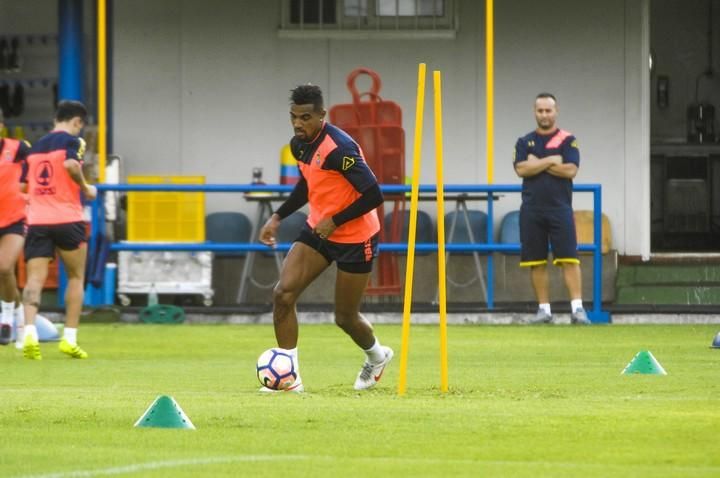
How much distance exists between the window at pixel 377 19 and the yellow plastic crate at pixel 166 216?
257 centimetres

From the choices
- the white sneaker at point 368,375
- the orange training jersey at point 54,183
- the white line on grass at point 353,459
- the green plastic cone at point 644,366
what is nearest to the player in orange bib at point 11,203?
the orange training jersey at point 54,183

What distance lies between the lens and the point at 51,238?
15.2m

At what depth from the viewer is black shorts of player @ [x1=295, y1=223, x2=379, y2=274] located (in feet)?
37.5

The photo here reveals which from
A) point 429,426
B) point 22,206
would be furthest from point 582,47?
point 429,426

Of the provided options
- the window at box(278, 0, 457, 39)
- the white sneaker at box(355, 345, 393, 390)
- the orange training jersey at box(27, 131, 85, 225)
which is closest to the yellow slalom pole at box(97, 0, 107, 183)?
the window at box(278, 0, 457, 39)

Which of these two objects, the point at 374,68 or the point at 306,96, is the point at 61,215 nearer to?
the point at 306,96

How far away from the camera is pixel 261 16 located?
22953 millimetres

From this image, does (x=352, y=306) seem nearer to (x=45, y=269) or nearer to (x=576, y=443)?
(x=576, y=443)

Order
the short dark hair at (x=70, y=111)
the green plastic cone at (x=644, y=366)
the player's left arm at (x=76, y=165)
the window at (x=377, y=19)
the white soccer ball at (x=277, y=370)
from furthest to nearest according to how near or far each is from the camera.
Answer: the window at (x=377, y=19) < the short dark hair at (x=70, y=111) < the player's left arm at (x=76, y=165) < the green plastic cone at (x=644, y=366) < the white soccer ball at (x=277, y=370)

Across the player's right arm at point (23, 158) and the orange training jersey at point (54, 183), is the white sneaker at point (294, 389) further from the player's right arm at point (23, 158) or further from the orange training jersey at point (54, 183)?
the player's right arm at point (23, 158)

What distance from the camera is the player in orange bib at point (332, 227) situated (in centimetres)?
1121

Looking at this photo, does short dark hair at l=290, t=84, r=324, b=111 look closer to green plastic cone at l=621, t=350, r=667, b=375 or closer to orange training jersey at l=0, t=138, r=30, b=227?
green plastic cone at l=621, t=350, r=667, b=375

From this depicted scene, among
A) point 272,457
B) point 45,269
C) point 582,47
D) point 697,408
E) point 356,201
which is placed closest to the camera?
point 272,457

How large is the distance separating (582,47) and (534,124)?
1116mm
